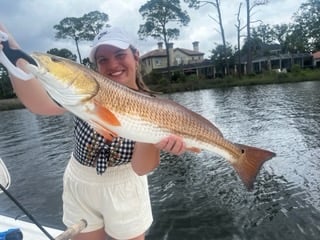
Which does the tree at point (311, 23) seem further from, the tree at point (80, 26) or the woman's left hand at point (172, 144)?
the woman's left hand at point (172, 144)

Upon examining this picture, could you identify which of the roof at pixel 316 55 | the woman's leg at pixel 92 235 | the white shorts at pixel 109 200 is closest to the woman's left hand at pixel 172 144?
the white shorts at pixel 109 200

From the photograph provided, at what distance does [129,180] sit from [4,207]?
5.94 meters

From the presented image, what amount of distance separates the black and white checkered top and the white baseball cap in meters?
0.44

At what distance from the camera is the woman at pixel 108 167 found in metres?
2.28

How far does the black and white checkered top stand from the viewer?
2307 mm

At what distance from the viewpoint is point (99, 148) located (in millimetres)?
2318

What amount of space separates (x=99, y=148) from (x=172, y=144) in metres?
0.48

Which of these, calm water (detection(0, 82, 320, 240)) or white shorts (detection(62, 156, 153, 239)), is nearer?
white shorts (detection(62, 156, 153, 239))

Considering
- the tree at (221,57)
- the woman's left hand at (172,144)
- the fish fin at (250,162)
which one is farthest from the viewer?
the tree at (221,57)

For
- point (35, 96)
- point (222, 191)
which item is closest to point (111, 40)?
point (35, 96)

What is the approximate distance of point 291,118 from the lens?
14453 millimetres

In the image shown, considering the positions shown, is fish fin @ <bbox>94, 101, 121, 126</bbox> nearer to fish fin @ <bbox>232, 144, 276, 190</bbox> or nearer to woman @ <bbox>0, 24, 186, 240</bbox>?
woman @ <bbox>0, 24, 186, 240</bbox>

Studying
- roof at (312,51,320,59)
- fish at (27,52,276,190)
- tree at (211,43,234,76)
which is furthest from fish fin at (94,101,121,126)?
roof at (312,51,320,59)

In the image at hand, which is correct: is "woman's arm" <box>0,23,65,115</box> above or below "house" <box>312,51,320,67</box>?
above
